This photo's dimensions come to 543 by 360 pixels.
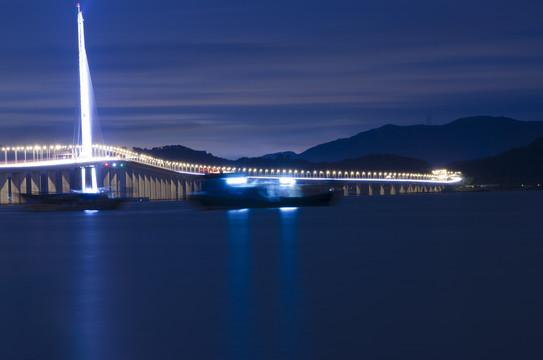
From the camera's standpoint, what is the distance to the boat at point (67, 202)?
7862cm

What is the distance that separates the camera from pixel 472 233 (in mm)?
31016

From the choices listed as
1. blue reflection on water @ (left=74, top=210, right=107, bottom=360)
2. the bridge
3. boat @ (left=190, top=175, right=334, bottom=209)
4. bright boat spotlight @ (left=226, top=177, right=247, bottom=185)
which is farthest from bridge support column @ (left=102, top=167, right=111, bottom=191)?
blue reflection on water @ (left=74, top=210, right=107, bottom=360)

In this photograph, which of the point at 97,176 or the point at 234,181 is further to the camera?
the point at 97,176

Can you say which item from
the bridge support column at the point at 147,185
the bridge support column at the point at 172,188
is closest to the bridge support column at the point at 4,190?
the bridge support column at the point at 147,185

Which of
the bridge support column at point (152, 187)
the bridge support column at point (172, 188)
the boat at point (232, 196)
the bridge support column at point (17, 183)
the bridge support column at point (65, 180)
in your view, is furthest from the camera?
the bridge support column at point (172, 188)

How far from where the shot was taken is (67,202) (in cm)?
7938

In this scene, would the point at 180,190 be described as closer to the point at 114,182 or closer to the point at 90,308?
the point at 114,182

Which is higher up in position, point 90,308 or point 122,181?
point 122,181

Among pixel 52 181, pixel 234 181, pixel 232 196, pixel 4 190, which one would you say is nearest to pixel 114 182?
pixel 52 181

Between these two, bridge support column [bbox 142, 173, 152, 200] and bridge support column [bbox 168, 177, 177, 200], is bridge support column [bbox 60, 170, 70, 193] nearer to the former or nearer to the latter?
bridge support column [bbox 142, 173, 152, 200]

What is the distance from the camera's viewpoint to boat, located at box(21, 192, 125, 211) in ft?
258

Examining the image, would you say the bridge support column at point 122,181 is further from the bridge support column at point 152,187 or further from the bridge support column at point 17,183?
the bridge support column at point 17,183

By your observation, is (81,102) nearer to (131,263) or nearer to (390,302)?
(131,263)

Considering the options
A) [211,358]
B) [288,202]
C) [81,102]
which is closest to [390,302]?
[211,358]
